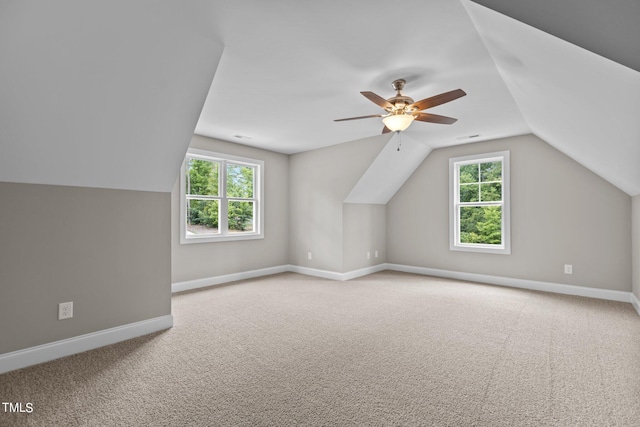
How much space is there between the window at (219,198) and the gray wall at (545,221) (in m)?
3.21

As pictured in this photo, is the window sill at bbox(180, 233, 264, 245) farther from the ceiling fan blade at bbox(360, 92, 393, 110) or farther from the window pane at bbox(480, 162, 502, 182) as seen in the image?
the window pane at bbox(480, 162, 502, 182)

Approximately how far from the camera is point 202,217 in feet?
16.0

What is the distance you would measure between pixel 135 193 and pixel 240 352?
1.79m

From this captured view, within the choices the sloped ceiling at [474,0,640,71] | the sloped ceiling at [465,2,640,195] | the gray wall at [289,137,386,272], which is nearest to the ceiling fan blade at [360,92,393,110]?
the sloped ceiling at [465,2,640,195]

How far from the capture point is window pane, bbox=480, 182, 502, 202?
5.12 m

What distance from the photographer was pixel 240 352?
8.34ft

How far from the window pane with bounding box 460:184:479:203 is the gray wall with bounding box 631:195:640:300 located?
196 centimetres

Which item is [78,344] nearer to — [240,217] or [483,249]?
[240,217]

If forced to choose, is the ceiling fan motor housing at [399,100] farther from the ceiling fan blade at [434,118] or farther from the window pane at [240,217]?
the window pane at [240,217]

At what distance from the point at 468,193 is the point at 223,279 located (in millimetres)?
4519

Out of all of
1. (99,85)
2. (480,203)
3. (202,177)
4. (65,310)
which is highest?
(99,85)

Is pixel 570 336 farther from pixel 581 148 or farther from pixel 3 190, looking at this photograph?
pixel 3 190

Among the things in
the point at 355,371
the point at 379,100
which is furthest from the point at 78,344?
the point at 379,100

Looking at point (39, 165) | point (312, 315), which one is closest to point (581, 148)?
point (312, 315)
